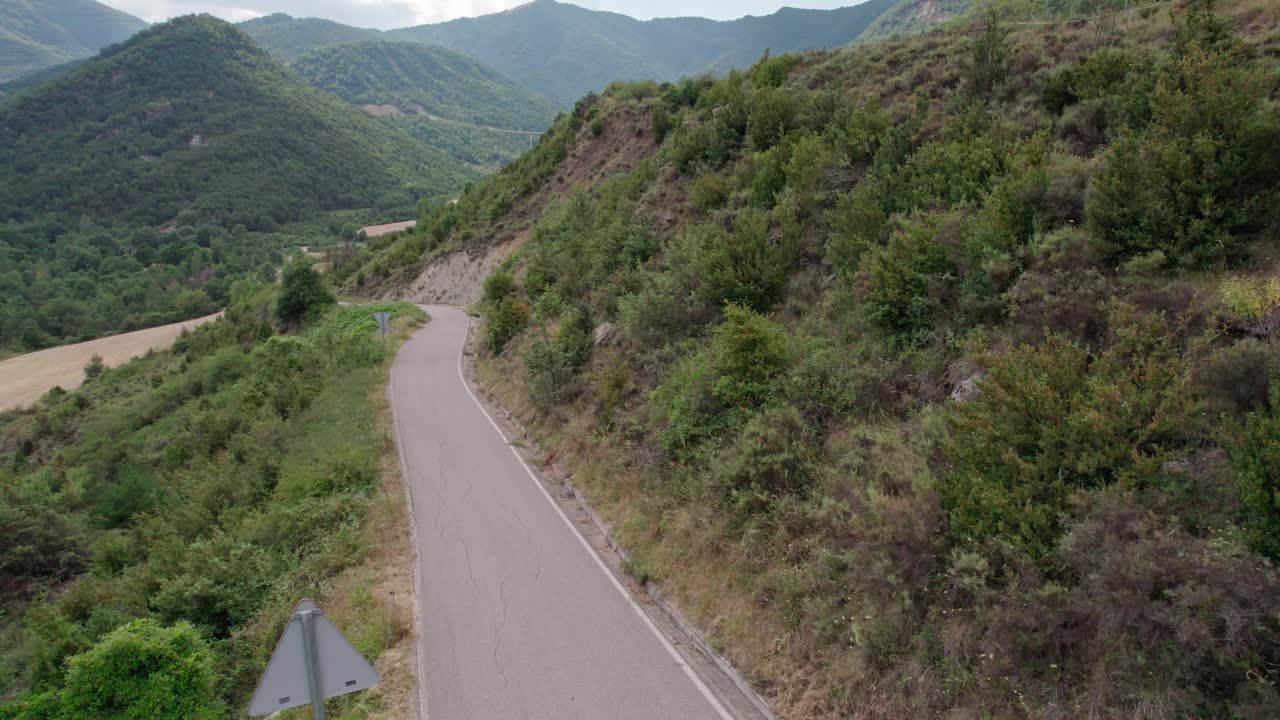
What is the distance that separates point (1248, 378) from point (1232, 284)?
1568 millimetres

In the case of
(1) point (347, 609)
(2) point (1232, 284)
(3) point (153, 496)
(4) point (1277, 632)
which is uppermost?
(2) point (1232, 284)

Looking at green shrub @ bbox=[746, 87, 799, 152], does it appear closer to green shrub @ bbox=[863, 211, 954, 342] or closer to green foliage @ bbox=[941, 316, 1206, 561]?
green shrub @ bbox=[863, 211, 954, 342]

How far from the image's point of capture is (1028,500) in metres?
5.11

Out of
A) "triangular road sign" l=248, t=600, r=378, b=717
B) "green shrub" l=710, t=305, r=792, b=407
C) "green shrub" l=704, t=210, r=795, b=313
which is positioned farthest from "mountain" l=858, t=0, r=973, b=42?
"triangular road sign" l=248, t=600, r=378, b=717

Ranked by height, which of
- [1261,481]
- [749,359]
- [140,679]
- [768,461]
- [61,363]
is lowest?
[61,363]

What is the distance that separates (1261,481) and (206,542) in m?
14.2

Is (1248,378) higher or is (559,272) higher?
(1248,378)

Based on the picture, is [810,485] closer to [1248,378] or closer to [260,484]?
[1248,378]

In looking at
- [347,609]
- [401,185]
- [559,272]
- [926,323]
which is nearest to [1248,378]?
[926,323]

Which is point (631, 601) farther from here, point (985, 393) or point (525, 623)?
point (985, 393)

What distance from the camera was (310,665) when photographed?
395cm

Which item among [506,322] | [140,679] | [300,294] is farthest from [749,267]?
[300,294]

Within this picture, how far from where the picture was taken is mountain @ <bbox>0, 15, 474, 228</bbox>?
118 m

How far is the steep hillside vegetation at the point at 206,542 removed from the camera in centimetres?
660
